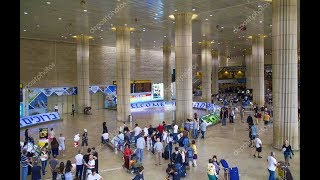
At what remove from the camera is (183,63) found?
23391 millimetres

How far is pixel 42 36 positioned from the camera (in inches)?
Result: 1261

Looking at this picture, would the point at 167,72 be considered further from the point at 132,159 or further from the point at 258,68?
the point at 132,159

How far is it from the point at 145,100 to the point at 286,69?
95.8 ft

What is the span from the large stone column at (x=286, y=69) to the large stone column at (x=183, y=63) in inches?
317

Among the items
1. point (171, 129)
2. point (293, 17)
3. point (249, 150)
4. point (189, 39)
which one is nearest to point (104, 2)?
point (189, 39)

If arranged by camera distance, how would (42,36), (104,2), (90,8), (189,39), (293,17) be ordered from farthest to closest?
(42,36), (189,39), (90,8), (104,2), (293,17)

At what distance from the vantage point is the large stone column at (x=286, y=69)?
1543 centimetres

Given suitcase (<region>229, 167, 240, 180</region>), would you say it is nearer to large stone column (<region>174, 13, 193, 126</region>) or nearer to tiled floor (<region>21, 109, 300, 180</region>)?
tiled floor (<region>21, 109, 300, 180</region>)

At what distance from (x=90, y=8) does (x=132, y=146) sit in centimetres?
1026

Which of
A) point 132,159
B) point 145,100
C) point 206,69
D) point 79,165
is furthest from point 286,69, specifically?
point 206,69

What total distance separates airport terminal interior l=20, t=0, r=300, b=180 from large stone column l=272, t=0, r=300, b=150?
0.05 meters

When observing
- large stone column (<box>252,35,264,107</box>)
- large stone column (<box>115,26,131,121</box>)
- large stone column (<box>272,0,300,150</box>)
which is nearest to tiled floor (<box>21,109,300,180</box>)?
large stone column (<box>272,0,300,150</box>)

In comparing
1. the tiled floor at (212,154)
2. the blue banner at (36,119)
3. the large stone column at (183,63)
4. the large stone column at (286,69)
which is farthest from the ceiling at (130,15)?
the tiled floor at (212,154)
